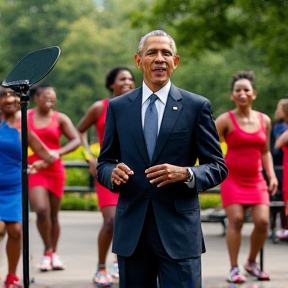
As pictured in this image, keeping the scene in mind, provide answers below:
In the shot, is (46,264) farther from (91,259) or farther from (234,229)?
(234,229)

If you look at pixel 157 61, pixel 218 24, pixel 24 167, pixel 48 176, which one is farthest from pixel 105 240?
pixel 218 24

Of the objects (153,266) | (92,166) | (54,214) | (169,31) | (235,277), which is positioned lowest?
(235,277)

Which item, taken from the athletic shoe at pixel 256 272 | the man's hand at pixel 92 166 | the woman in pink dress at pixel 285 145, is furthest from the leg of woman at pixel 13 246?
the woman in pink dress at pixel 285 145

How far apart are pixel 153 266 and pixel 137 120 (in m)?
0.81

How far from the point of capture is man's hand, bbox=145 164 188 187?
4688 mm

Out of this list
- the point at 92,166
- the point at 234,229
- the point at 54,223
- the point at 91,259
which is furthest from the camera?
the point at 91,259

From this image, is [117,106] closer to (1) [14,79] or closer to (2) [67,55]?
(1) [14,79]

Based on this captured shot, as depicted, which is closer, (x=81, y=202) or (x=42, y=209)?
(x=42, y=209)

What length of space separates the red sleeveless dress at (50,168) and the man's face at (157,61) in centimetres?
510

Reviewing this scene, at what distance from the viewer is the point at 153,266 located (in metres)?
4.99

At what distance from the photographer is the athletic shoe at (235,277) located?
9086 mm

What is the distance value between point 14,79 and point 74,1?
77.2 meters

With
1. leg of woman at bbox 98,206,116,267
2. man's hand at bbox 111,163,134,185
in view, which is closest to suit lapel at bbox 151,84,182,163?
man's hand at bbox 111,163,134,185

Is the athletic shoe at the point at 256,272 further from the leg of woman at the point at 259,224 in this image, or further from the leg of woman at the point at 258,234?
the leg of woman at the point at 259,224
